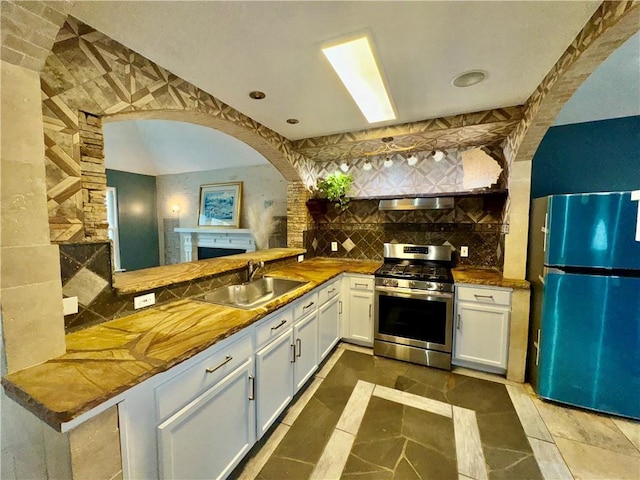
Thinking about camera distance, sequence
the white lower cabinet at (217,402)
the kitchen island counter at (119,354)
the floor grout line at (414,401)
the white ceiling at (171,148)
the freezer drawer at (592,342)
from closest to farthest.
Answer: the kitchen island counter at (119,354)
the white lower cabinet at (217,402)
the freezer drawer at (592,342)
the floor grout line at (414,401)
the white ceiling at (171,148)

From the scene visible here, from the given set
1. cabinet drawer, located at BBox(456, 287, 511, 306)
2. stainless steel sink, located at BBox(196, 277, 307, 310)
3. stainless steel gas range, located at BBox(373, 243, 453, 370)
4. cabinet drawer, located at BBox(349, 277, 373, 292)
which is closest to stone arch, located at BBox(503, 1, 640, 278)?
cabinet drawer, located at BBox(456, 287, 511, 306)

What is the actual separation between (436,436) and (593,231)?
5.93 ft

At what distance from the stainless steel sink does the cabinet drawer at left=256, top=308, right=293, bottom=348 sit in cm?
19

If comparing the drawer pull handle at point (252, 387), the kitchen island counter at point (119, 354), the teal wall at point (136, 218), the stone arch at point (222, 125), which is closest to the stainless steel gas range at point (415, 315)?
the kitchen island counter at point (119, 354)

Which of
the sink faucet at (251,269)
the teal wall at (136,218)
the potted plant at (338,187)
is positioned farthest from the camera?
the teal wall at (136,218)

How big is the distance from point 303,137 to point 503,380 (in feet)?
10.3

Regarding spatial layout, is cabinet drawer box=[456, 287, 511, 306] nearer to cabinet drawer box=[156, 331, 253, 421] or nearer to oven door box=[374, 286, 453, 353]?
oven door box=[374, 286, 453, 353]

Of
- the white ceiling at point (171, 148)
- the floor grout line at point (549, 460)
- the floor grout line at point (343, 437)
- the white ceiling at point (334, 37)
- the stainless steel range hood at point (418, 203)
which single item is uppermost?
the white ceiling at point (171, 148)

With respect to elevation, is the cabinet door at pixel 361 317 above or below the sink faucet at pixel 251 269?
below

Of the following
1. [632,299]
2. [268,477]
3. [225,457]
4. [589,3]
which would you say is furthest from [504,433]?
[589,3]

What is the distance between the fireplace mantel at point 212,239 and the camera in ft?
15.6

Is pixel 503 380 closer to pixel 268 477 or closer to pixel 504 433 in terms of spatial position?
pixel 504 433

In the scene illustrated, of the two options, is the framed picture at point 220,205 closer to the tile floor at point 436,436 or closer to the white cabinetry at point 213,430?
the tile floor at point 436,436

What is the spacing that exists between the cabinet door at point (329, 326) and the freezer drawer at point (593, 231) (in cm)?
185
